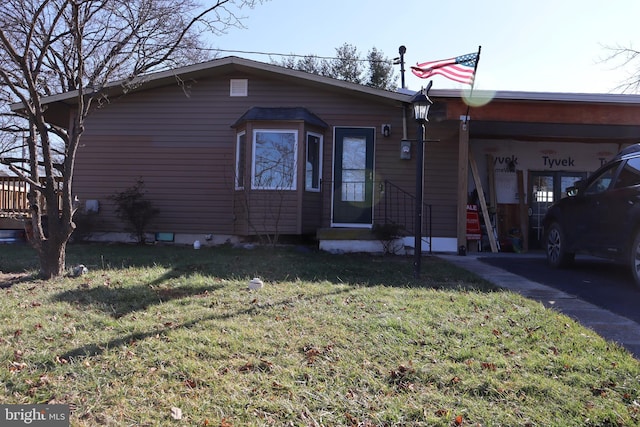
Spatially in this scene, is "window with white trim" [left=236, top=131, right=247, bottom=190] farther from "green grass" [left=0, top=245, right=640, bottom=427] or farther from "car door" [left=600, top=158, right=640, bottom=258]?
"car door" [left=600, top=158, right=640, bottom=258]

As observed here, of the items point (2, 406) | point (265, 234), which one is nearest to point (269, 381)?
point (2, 406)

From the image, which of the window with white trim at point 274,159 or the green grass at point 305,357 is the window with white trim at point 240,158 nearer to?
the window with white trim at point 274,159

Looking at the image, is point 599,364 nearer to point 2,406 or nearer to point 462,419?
point 462,419

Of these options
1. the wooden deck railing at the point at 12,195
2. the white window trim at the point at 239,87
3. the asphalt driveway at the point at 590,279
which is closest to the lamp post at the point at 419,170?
the asphalt driveway at the point at 590,279

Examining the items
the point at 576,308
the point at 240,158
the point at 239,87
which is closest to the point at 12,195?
the point at 240,158

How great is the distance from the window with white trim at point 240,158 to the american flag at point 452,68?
3940mm

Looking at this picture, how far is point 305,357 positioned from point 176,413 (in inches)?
40.3

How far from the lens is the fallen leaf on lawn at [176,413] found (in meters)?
2.54

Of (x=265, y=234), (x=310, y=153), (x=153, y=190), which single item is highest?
(x=310, y=153)

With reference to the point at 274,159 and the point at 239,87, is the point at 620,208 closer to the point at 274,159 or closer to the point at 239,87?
the point at 274,159

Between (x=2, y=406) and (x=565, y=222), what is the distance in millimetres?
7045

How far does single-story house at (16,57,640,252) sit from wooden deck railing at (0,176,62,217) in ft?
10.3

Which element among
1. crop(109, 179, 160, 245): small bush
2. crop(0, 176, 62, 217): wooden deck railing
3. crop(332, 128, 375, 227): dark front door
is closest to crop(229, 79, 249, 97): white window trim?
crop(332, 128, 375, 227): dark front door

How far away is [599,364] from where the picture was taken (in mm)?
3178
